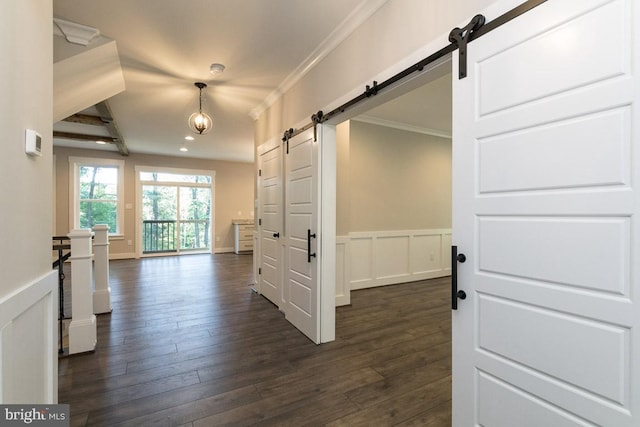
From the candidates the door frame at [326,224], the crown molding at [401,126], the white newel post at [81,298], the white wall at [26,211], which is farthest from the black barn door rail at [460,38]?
the white newel post at [81,298]

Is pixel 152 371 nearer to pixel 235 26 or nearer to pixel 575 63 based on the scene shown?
pixel 235 26

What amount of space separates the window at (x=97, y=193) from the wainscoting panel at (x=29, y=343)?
681cm

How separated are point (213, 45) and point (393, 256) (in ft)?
→ 13.0

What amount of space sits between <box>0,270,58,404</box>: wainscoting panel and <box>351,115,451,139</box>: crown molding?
13.6 ft

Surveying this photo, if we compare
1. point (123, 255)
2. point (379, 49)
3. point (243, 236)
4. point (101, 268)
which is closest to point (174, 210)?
point (123, 255)

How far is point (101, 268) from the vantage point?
3.47m

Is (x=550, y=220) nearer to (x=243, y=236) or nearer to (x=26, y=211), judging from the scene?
(x=26, y=211)

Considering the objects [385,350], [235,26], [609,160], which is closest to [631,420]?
[609,160]

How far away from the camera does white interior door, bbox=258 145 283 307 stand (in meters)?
3.67

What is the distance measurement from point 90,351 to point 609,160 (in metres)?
3.74

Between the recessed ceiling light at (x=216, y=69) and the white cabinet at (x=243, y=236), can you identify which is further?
the white cabinet at (x=243, y=236)

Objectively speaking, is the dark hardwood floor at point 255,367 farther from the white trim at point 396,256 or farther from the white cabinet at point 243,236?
the white cabinet at point 243,236

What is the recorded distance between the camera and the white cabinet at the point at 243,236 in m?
8.40

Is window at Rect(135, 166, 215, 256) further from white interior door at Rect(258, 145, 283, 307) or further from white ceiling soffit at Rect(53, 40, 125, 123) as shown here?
white interior door at Rect(258, 145, 283, 307)
